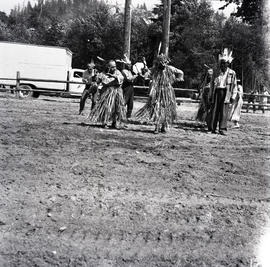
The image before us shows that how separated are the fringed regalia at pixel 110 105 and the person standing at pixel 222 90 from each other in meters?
2.33

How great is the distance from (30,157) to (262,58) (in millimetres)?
30074

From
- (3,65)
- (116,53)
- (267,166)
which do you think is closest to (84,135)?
(267,166)

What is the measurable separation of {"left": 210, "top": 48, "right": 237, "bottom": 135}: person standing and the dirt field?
2746mm

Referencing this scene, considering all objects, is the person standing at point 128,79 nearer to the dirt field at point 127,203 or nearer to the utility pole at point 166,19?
the dirt field at point 127,203

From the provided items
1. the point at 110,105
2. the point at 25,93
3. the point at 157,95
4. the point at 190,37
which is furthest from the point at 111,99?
the point at 190,37

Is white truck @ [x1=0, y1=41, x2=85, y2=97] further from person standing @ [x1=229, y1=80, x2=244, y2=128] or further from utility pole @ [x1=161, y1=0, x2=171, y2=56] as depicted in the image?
person standing @ [x1=229, y1=80, x2=244, y2=128]

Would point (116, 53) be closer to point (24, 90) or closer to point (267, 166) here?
point (24, 90)

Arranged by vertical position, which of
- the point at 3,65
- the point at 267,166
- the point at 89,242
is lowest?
the point at 89,242

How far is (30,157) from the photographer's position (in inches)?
296

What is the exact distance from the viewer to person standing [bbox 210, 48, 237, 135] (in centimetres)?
1150

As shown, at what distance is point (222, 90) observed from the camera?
38.1 ft

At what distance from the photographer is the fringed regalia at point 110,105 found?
10.9m

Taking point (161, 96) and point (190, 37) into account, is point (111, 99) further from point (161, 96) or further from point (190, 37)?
point (190, 37)

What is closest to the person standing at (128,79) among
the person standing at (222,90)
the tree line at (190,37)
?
the person standing at (222,90)
